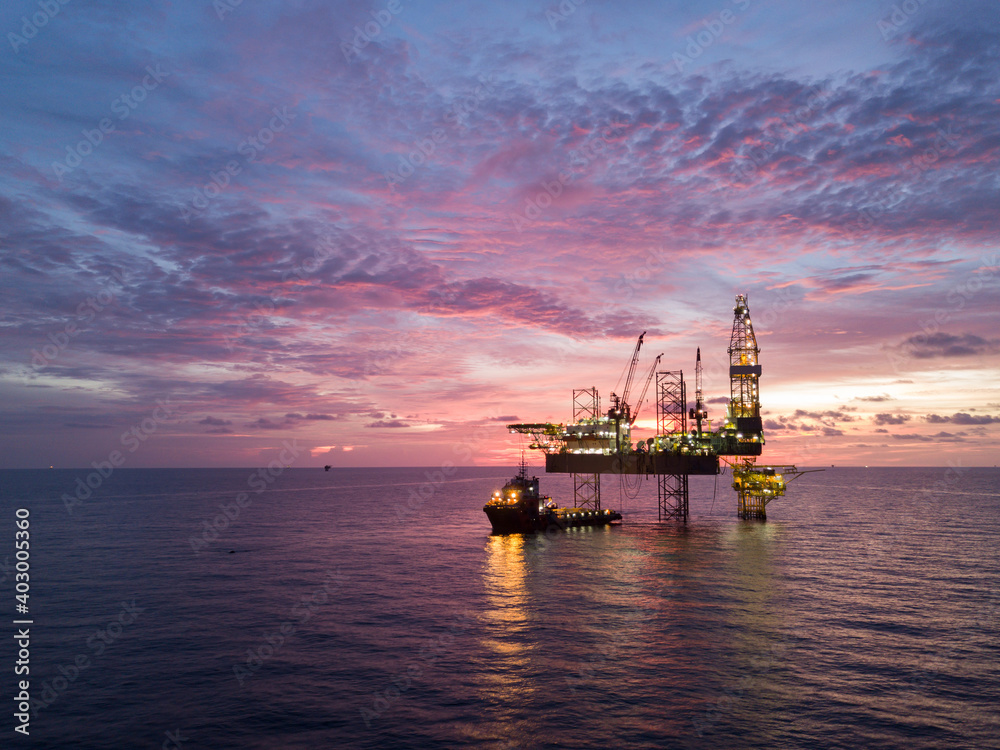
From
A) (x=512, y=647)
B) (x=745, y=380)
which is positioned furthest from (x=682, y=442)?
(x=512, y=647)

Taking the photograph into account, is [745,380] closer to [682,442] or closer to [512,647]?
[682,442]

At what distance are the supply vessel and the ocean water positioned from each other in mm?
18666

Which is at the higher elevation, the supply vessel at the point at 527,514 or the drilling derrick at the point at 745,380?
the drilling derrick at the point at 745,380

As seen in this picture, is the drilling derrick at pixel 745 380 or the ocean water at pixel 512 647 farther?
the drilling derrick at pixel 745 380

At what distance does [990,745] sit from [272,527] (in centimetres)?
12880

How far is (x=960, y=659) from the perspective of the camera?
45.0 m

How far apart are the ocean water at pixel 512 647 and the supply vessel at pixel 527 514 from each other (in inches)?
735

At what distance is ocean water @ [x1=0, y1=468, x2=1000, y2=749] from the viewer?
35.0 meters

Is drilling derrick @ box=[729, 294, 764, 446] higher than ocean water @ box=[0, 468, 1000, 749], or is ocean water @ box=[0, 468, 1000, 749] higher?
drilling derrick @ box=[729, 294, 764, 446]

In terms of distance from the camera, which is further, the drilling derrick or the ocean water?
the drilling derrick

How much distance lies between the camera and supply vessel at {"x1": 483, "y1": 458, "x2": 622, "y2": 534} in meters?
117

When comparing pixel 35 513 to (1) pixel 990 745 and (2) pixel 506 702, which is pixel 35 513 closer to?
(2) pixel 506 702

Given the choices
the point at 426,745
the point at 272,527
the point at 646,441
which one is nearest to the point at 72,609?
Result: the point at 426,745

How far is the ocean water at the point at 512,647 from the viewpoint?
35000 millimetres
